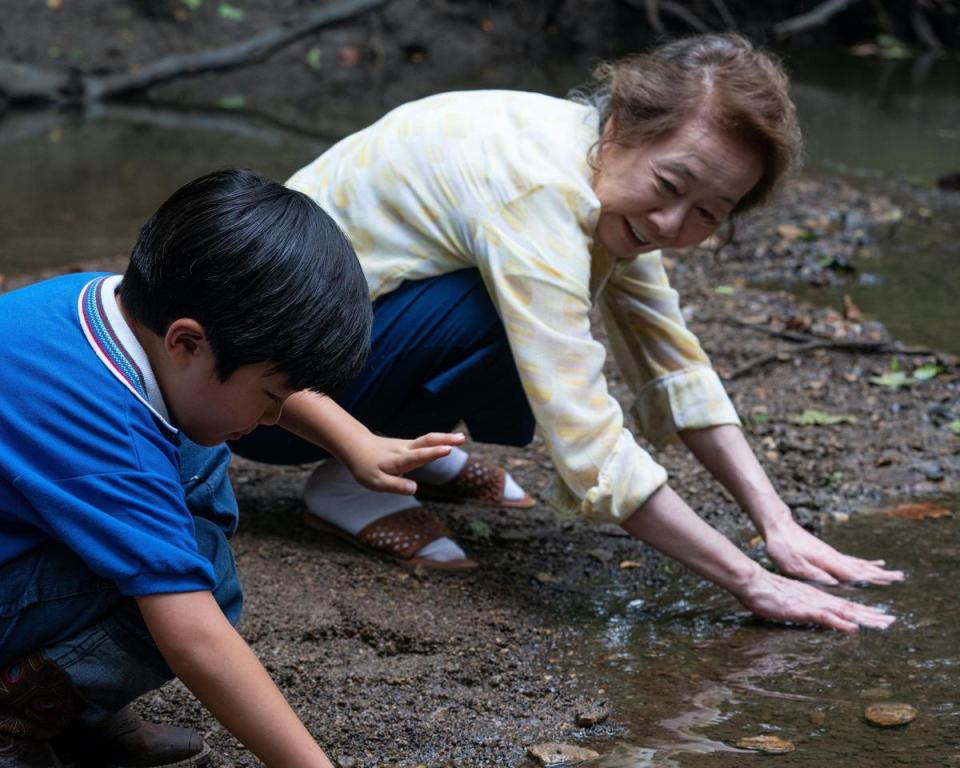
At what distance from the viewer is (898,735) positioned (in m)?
1.79

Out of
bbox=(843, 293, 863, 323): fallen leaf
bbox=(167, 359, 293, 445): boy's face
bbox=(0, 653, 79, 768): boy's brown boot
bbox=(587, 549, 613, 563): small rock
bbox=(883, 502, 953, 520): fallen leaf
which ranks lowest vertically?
bbox=(843, 293, 863, 323): fallen leaf

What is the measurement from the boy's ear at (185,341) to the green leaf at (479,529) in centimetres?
134

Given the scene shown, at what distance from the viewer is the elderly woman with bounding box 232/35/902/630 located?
2143 millimetres

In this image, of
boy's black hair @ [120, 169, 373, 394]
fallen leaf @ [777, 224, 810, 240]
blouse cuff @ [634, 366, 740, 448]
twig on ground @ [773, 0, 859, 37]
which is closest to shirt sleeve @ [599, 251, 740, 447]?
blouse cuff @ [634, 366, 740, 448]

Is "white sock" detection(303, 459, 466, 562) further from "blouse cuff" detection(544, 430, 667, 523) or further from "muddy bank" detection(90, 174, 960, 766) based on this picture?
"blouse cuff" detection(544, 430, 667, 523)

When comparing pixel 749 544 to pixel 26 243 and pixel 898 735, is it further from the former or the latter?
pixel 26 243

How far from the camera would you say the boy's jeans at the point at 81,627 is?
1448mm

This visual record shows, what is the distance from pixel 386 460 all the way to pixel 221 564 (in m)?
0.30

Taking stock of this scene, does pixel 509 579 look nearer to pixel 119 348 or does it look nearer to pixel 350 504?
pixel 350 504

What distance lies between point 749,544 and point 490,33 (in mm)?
9574

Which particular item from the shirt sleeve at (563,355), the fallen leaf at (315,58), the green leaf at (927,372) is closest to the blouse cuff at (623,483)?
the shirt sleeve at (563,355)

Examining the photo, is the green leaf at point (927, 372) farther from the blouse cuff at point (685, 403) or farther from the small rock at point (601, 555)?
the small rock at point (601, 555)

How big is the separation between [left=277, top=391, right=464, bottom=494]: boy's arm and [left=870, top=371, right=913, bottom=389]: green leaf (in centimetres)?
192

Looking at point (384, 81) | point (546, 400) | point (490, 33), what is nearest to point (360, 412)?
point (546, 400)
